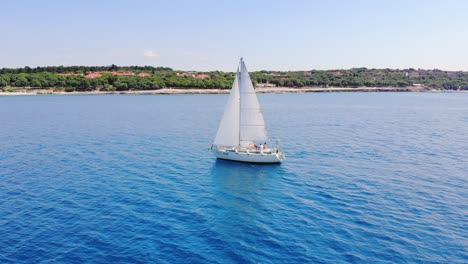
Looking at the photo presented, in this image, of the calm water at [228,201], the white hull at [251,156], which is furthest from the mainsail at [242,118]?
the calm water at [228,201]

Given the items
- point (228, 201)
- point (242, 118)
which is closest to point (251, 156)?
point (242, 118)

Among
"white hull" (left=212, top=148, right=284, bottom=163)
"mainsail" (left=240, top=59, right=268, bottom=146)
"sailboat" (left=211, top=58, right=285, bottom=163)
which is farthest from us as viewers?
"white hull" (left=212, top=148, right=284, bottom=163)

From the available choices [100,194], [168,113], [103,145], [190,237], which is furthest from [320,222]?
[168,113]

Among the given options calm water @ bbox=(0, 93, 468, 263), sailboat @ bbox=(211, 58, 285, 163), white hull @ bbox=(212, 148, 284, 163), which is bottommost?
calm water @ bbox=(0, 93, 468, 263)

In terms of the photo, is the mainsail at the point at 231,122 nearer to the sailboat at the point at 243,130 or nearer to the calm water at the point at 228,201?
the sailboat at the point at 243,130

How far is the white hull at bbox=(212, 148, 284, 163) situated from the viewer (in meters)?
52.6

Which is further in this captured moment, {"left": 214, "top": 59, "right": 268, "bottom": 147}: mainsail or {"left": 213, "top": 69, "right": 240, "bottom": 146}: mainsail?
{"left": 213, "top": 69, "right": 240, "bottom": 146}: mainsail

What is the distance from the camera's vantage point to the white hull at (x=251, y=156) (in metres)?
52.6

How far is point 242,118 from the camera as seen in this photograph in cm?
5350

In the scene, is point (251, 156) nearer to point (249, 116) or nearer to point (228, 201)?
point (249, 116)

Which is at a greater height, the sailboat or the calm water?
the sailboat

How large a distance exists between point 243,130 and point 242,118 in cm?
188

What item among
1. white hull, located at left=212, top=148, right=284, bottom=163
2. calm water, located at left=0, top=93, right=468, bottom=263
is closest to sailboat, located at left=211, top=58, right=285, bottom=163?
white hull, located at left=212, top=148, right=284, bottom=163

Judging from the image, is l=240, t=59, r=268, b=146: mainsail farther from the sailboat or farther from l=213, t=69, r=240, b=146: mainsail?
l=213, t=69, r=240, b=146: mainsail
